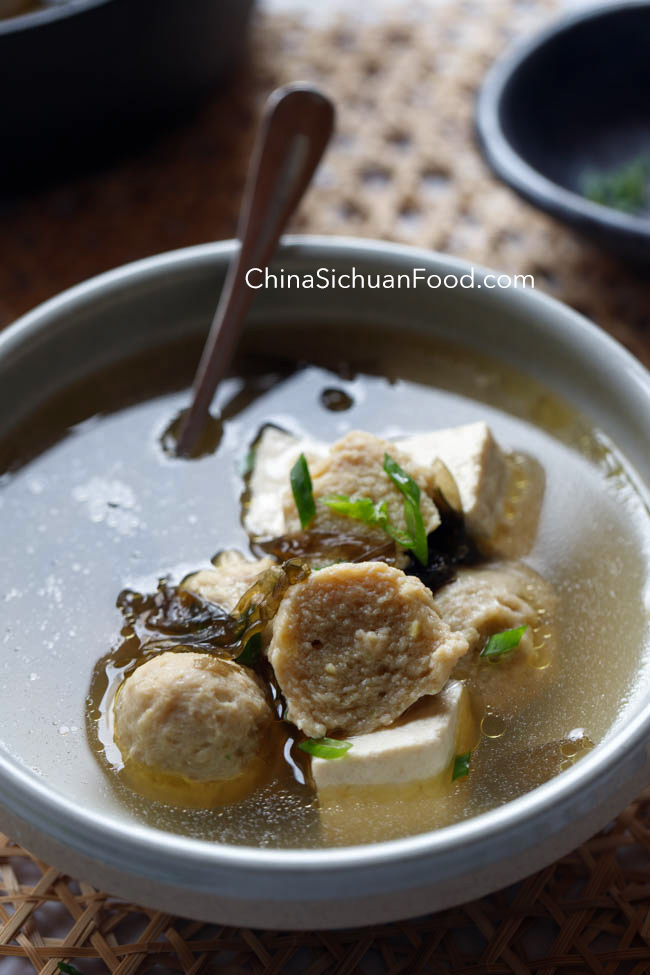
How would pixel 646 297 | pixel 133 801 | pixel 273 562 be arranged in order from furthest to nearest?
pixel 646 297 → pixel 273 562 → pixel 133 801

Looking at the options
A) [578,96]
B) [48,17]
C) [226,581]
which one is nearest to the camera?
[226,581]

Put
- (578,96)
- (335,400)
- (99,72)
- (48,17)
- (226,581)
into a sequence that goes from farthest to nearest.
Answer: (578,96) → (99,72) → (48,17) → (335,400) → (226,581)

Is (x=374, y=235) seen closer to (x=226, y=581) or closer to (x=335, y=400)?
(x=335, y=400)

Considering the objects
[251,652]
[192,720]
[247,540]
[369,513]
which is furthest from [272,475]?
[192,720]

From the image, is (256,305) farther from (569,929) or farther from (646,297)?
(569,929)

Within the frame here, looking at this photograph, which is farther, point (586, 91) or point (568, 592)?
point (586, 91)

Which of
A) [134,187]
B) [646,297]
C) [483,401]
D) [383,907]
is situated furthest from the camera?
[134,187]

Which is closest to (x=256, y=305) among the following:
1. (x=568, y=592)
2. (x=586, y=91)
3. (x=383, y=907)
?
(x=568, y=592)
